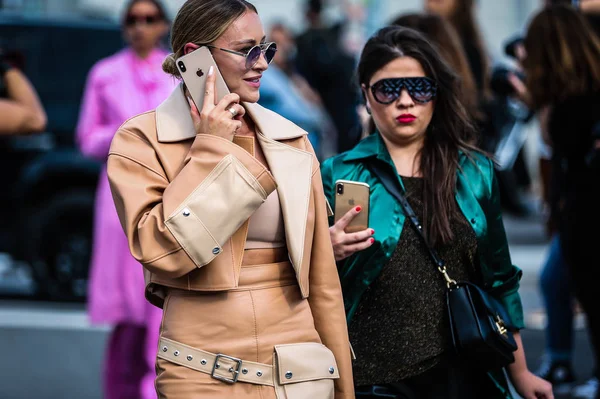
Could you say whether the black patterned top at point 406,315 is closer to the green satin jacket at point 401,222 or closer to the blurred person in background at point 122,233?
the green satin jacket at point 401,222

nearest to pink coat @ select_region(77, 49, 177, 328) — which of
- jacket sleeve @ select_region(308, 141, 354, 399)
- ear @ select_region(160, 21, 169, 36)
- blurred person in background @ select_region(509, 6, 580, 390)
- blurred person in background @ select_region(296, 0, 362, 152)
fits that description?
ear @ select_region(160, 21, 169, 36)

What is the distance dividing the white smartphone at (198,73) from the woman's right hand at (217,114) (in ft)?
0.07

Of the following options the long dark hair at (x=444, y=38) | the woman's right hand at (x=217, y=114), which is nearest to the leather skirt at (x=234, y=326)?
the woman's right hand at (x=217, y=114)

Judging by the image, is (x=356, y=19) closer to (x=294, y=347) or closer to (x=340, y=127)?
(x=340, y=127)

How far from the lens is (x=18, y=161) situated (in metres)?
9.86

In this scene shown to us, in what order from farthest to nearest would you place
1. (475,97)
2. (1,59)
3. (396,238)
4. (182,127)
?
(475,97), (1,59), (396,238), (182,127)

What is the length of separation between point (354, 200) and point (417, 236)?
277mm

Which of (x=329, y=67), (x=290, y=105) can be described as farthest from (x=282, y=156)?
(x=329, y=67)

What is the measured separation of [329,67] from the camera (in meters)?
12.8

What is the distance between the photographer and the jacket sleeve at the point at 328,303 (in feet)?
11.5

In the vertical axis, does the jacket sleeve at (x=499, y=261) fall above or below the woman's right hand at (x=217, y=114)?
below

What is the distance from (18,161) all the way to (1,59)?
4.40 metres

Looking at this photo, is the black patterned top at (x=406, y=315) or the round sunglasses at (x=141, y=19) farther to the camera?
the round sunglasses at (x=141, y=19)

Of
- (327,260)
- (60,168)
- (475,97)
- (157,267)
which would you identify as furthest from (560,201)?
(60,168)
